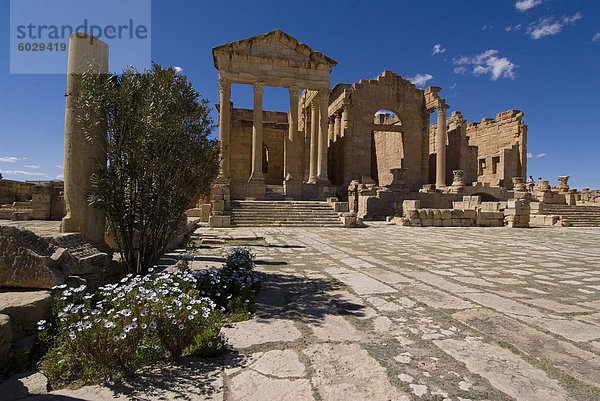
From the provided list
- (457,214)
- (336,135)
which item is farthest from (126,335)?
(336,135)

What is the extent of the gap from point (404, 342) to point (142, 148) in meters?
3.54

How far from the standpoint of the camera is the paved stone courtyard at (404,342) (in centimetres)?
200

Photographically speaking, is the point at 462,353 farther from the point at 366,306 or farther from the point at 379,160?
the point at 379,160

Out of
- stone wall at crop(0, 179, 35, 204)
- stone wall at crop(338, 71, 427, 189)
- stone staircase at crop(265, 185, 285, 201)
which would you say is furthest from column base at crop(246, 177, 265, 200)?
stone wall at crop(0, 179, 35, 204)

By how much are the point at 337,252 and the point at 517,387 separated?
5.26 metres

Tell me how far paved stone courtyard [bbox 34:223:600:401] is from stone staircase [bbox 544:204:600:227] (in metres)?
15.9

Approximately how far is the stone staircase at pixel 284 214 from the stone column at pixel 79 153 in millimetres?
9664

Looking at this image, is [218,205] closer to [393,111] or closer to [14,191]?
[14,191]

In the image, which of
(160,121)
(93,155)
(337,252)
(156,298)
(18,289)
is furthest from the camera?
(337,252)

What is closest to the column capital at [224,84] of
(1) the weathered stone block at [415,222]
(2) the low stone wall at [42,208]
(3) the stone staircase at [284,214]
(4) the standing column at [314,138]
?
(4) the standing column at [314,138]

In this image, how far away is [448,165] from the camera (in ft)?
87.9

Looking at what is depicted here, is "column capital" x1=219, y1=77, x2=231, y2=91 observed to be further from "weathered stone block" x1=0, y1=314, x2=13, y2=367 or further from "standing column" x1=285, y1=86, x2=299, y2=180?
"weathered stone block" x1=0, y1=314, x2=13, y2=367

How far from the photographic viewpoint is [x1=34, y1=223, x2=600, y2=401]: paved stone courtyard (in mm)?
2004

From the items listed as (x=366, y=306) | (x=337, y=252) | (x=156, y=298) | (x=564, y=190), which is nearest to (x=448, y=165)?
(x=564, y=190)
